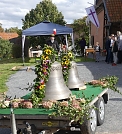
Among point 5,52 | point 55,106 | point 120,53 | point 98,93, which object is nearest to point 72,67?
point 98,93

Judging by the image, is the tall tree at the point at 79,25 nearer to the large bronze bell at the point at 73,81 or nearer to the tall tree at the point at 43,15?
the tall tree at the point at 43,15

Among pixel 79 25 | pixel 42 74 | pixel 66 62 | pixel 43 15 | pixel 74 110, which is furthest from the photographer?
pixel 79 25

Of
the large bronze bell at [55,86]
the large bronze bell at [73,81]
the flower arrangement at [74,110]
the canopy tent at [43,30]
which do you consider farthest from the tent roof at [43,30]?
the flower arrangement at [74,110]

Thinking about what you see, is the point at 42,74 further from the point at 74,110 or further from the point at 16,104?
the point at 74,110

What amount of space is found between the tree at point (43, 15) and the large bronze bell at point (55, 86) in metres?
39.4

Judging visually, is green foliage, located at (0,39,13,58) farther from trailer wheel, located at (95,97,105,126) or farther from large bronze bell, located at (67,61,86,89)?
trailer wheel, located at (95,97,105,126)

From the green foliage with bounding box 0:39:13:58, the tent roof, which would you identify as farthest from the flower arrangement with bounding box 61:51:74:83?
the green foliage with bounding box 0:39:13:58

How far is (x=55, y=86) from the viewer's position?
20.1 ft

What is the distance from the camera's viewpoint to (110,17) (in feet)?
80.6

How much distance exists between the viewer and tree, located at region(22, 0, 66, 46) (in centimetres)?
4570

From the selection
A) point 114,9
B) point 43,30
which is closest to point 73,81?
point 43,30

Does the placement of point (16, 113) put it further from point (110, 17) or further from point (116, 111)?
point (110, 17)

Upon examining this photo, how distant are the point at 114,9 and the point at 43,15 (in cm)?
2228

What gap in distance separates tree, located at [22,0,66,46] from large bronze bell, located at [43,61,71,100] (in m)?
39.4
